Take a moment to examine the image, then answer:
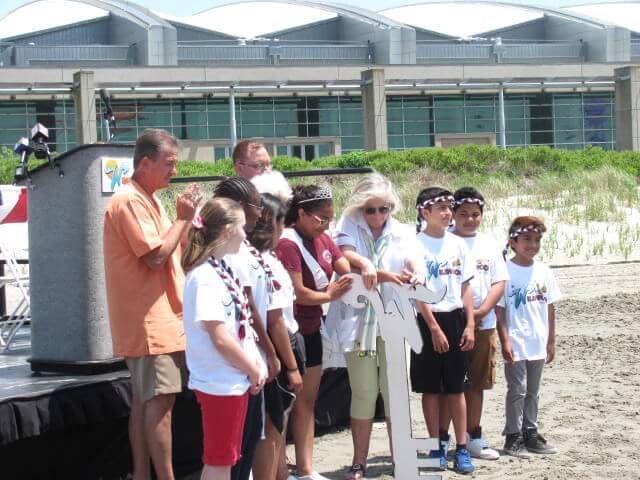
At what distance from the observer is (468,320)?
623cm

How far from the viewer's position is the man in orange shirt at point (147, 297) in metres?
5.00

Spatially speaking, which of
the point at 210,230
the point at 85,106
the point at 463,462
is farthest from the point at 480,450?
the point at 85,106

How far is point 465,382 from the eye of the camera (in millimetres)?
6402

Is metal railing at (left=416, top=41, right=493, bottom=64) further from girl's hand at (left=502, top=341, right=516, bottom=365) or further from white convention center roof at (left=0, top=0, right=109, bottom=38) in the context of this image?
girl's hand at (left=502, top=341, right=516, bottom=365)

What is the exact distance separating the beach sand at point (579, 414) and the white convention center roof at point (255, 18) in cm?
4554

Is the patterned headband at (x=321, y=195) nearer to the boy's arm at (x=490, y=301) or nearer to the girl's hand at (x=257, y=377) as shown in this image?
the boy's arm at (x=490, y=301)

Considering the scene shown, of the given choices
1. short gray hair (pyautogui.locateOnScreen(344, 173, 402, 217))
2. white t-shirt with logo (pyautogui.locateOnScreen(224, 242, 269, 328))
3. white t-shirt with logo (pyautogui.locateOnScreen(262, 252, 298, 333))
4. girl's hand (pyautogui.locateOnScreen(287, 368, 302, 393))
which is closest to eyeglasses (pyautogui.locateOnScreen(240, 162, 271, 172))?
short gray hair (pyautogui.locateOnScreen(344, 173, 402, 217))

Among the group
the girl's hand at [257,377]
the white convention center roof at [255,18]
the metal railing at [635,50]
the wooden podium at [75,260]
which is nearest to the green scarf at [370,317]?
the wooden podium at [75,260]

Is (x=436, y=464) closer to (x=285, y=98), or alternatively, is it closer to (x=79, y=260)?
(x=79, y=260)

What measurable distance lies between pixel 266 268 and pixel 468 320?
1.75 m

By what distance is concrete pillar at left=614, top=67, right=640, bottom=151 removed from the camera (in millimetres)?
39562

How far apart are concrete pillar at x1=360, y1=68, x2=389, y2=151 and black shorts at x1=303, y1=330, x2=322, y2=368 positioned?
109ft

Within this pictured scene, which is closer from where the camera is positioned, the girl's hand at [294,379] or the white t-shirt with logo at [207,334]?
the white t-shirt with logo at [207,334]

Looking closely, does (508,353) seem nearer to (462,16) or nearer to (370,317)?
(370,317)
